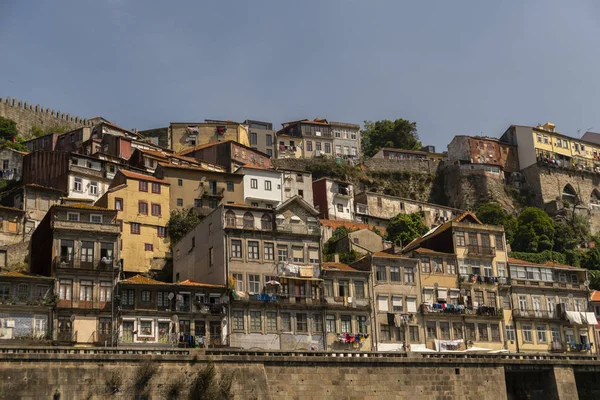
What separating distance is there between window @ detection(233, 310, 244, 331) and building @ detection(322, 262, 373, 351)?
6.60m

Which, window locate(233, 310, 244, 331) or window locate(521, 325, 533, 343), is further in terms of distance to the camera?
window locate(521, 325, 533, 343)

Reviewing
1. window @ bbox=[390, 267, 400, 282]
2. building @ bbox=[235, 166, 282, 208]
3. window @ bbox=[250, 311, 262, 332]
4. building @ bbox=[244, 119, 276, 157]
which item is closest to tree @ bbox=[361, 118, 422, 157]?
building @ bbox=[244, 119, 276, 157]

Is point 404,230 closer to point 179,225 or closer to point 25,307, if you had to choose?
point 179,225

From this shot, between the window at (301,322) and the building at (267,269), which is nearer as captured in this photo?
the building at (267,269)

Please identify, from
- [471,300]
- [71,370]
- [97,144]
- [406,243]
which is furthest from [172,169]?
[71,370]

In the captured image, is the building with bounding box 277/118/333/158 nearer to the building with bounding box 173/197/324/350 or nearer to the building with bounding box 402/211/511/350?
the building with bounding box 402/211/511/350

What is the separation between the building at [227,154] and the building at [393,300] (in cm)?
3183

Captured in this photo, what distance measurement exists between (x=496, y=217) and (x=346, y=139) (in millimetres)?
26984

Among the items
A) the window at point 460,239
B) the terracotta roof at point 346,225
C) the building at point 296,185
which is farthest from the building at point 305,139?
the window at point 460,239

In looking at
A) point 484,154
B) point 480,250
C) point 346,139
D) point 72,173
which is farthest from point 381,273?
point 484,154

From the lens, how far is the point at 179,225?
7688cm

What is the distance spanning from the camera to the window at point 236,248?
62906 mm

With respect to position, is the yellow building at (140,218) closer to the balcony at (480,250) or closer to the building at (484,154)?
the balcony at (480,250)

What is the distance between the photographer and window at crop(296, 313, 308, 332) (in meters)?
62.2
